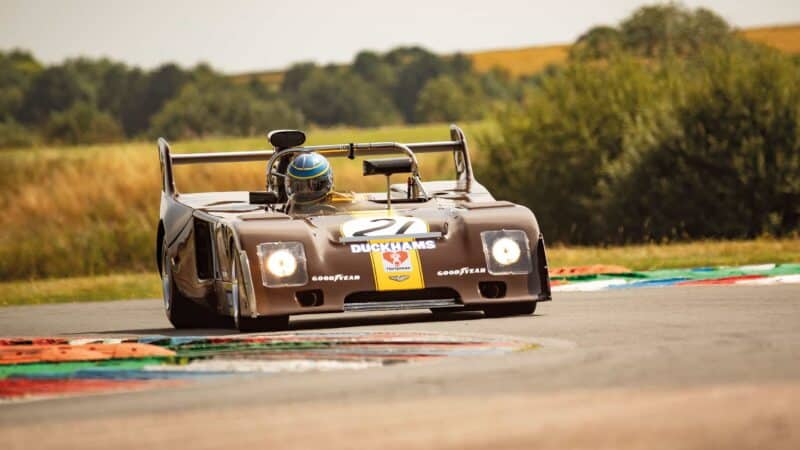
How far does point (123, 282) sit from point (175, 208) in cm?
1205

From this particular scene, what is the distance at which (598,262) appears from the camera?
26344 millimetres

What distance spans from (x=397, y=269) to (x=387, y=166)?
1.52 meters

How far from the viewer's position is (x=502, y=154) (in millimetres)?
Answer: 47969

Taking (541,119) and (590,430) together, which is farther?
(541,119)

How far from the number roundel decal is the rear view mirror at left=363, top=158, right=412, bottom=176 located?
78 cm

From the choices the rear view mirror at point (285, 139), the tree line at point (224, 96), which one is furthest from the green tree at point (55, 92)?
the rear view mirror at point (285, 139)

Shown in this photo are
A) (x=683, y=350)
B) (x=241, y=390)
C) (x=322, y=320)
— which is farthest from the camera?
(x=322, y=320)

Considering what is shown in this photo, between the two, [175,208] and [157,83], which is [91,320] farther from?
[157,83]

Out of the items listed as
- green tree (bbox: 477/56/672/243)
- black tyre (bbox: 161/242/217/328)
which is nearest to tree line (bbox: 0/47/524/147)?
green tree (bbox: 477/56/672/243)

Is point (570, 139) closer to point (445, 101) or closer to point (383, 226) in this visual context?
point (383, 226)

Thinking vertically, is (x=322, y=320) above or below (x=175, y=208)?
below

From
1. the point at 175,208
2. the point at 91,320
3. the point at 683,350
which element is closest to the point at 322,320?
the point at 175,208

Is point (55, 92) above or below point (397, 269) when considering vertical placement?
above

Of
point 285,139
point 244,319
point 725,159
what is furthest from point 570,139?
point 244,319
